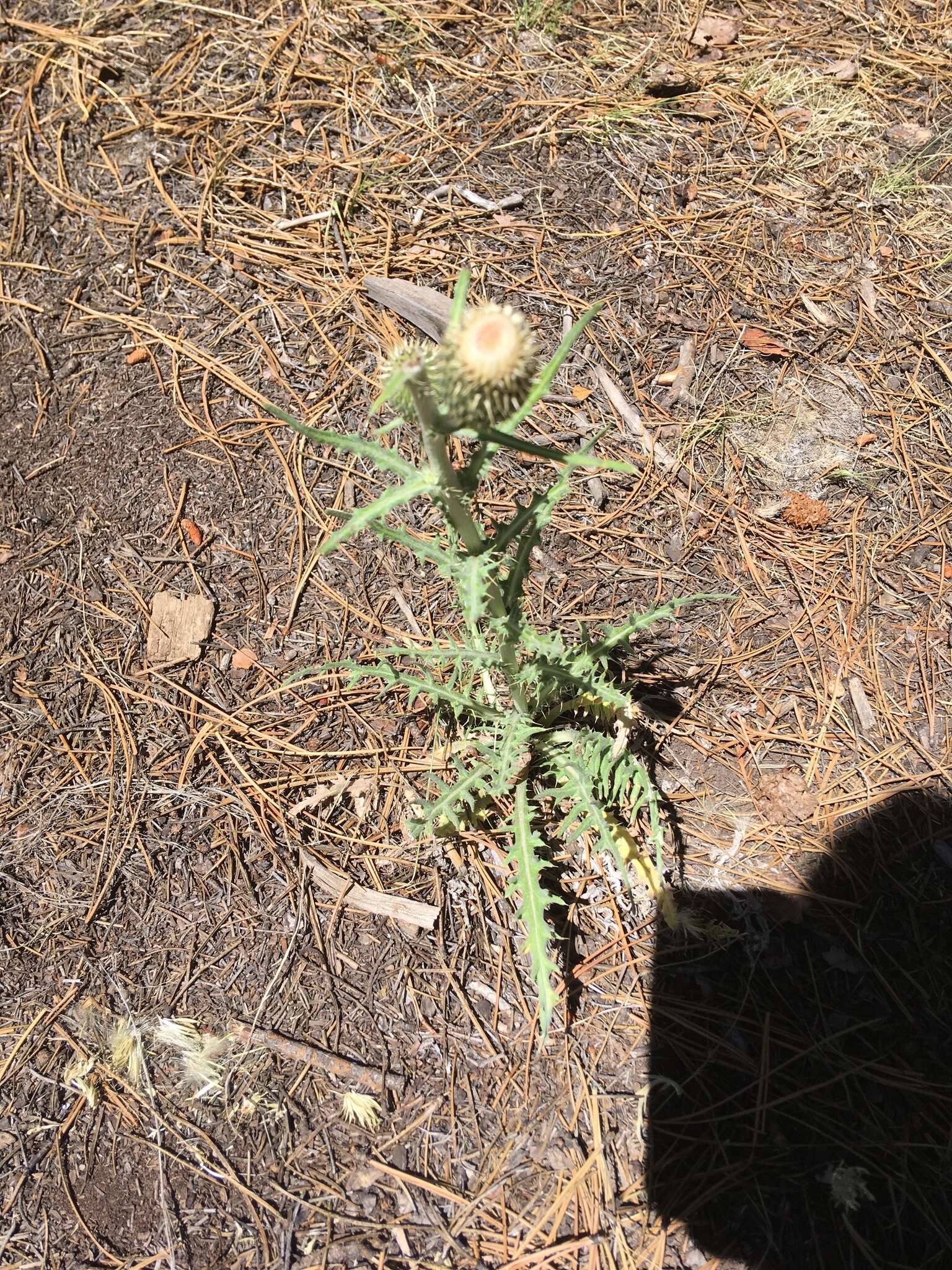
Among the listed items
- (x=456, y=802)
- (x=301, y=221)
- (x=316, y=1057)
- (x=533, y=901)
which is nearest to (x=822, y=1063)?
(x=533, y=901)

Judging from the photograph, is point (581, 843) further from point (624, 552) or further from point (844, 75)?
point (844, 75)

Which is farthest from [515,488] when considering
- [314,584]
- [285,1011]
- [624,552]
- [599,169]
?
[285,1011]

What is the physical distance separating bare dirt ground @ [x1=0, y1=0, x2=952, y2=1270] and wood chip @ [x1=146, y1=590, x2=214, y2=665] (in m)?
0.06

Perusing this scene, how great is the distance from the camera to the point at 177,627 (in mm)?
2787


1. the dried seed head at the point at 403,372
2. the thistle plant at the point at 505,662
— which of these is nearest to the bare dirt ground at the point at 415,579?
the thistle plant at the point at 505,662

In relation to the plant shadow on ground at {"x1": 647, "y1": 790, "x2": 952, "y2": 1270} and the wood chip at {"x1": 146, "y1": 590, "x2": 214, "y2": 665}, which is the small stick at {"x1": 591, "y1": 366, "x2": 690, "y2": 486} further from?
the wood chip at {"x1": 146, "y1": 590, "x2": 214, "y2": 665}

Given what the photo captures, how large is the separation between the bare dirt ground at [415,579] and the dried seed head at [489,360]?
128cm

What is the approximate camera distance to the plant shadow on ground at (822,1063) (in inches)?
82.4

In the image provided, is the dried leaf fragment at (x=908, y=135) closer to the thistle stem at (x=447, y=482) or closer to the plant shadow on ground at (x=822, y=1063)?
the plant shadow on ground at (x=822, y=1063)

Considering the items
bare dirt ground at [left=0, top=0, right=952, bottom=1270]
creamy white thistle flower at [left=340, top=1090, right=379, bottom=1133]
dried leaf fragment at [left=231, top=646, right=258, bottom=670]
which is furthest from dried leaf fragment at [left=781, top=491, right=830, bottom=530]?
creamy white thistle flower at [left=340, top=1090, right=379, bottom=1133]

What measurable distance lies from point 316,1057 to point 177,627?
1.32m

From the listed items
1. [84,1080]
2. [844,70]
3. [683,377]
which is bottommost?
[84,1080]

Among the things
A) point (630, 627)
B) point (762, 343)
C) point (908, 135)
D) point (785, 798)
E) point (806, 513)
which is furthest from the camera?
point (908, 135)

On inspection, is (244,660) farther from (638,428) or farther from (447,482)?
(638,428)
